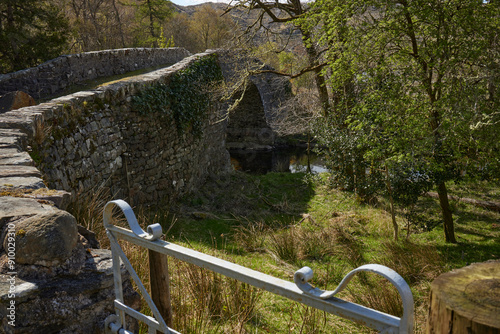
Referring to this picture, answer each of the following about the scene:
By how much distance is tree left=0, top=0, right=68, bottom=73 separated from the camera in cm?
1038

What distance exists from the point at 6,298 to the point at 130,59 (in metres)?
11.9

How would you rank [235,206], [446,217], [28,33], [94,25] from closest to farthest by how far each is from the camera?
[446,217]
[235,206]
[28,33]
[94,25]

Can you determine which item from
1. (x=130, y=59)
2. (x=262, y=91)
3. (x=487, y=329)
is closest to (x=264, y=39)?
(x=130, y=59)

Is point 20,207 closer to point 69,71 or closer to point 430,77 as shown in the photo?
point 430,77

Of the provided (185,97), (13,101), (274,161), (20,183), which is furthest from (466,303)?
(274,161)

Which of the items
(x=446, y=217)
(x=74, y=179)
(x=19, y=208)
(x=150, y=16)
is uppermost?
(x=150, y=16)

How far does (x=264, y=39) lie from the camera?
1155 cm

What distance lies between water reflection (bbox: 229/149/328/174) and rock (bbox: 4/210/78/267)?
14.4 metres

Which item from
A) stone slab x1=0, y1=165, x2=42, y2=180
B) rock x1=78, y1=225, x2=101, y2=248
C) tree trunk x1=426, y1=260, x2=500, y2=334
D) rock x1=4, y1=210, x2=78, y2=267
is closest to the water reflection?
stone slab x1=0, y1=165, x2=42, y2=180

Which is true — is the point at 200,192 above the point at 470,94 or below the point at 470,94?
below

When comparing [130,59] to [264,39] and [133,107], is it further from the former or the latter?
[133,107]

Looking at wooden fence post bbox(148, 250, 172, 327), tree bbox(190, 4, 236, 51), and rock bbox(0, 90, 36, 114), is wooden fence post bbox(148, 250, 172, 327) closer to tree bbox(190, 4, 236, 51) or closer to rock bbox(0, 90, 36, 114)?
rock bbox(0, 90, 36, 114)

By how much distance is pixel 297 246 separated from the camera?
6.32 meters

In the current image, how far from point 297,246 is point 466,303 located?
5204 mm
